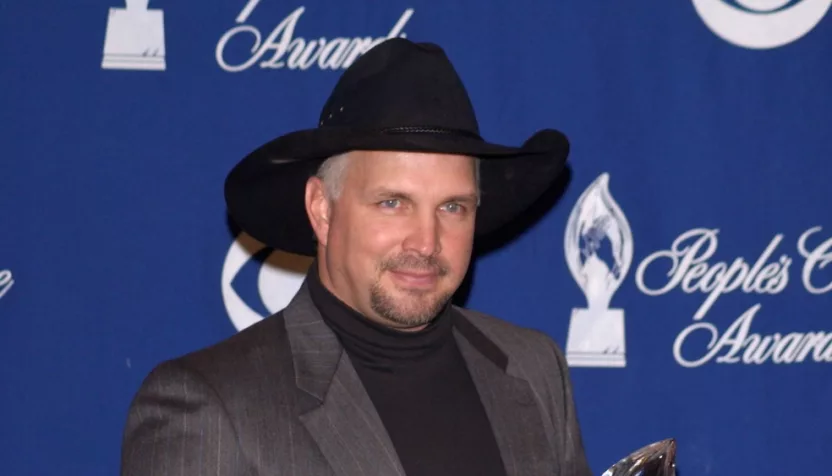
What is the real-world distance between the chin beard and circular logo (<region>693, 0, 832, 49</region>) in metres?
1.35

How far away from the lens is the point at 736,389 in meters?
2.93

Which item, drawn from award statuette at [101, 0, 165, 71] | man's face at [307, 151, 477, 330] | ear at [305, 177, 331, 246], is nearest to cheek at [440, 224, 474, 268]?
man's face at [307, 151, 477, 330]

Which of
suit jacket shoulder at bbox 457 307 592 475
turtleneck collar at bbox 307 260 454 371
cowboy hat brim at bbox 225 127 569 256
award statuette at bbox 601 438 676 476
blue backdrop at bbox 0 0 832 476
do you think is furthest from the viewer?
blue backdrop at bbox 0 0 832 476

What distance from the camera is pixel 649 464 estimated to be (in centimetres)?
173

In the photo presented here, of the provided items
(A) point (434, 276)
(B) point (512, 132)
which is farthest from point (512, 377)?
(B) point (512, 132)

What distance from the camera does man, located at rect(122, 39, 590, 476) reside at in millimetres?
1889

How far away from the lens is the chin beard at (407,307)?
2.00m

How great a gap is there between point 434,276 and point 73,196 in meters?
1.23

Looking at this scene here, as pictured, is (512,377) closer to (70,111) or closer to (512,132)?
(512,132)

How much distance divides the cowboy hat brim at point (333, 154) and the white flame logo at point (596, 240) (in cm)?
56

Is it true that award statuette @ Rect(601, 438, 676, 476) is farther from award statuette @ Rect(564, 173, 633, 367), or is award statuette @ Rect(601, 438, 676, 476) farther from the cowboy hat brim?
award statuette @ Rect(564, 173, 633, 367)

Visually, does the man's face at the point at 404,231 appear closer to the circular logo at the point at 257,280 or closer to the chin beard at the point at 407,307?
the chin beard at the point at 407,307

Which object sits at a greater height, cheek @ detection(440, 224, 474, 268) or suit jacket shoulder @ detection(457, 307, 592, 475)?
cheek @ detection(440, 224, 474, 268)

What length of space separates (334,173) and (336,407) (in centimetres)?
43
